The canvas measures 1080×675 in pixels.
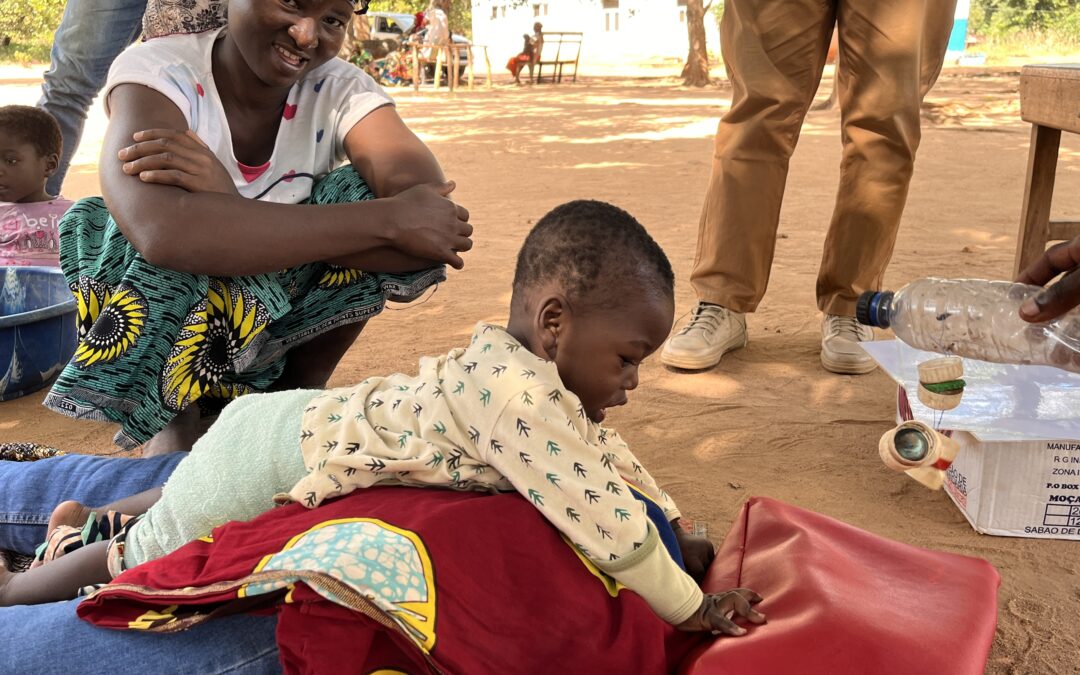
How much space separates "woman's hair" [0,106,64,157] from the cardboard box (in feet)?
10.9

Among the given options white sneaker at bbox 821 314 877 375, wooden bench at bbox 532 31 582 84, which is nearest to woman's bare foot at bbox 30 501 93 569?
white sneaker at bbox 821 314 877 375

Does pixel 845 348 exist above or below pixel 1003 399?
below

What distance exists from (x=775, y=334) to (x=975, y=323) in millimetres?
1321

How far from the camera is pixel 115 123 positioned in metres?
2.28

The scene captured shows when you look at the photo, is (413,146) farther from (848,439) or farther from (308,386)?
(848,439)

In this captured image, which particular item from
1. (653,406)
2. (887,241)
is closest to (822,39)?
(887,241)

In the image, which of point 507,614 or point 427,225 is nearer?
point 507,614

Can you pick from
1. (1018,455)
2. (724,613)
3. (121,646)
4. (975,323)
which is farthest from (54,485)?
(975,323)

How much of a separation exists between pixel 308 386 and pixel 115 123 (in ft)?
2.96

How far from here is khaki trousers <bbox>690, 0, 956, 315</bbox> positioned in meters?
3.35

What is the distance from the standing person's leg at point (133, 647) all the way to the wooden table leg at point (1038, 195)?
3.02 meters

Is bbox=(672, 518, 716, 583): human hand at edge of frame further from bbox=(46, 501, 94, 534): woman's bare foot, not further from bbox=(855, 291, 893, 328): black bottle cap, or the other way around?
bbox=(46, 501, 94, 534): woman's bare foot

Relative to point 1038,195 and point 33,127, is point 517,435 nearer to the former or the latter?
point 1038,195

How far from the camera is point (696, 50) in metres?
18.3
